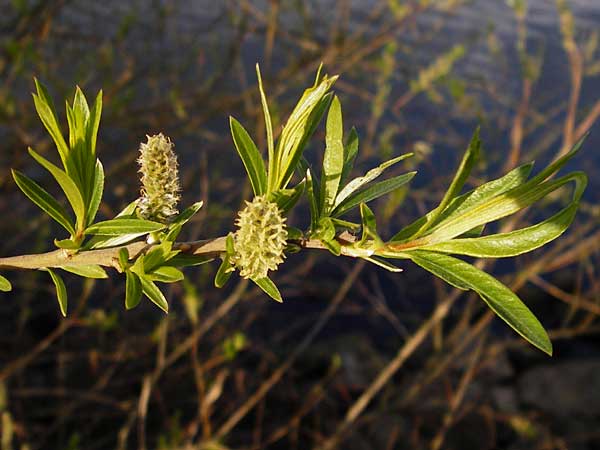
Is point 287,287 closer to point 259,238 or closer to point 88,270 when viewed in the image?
point 88,270

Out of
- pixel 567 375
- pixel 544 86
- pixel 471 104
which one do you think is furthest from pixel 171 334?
pixel 544 86

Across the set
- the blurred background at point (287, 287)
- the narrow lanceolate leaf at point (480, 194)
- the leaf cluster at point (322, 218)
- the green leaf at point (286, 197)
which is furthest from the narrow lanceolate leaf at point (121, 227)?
the blurred background at point (287, 287)

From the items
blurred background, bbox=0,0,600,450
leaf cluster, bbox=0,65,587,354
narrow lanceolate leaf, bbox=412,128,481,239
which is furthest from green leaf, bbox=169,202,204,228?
blurred background, bbox=0,0,600,450

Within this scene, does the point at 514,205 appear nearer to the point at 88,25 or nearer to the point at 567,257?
the point at 567,257

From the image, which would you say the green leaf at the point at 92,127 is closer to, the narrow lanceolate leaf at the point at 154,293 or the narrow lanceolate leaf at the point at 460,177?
the narrow lanceolate leaf at the point at 154,293

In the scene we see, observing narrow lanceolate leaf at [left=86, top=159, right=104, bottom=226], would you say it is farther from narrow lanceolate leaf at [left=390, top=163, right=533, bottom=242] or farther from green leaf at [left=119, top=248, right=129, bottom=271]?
narrow lanceolate leaf at [left=390, top=163, right=533, bottom=242]

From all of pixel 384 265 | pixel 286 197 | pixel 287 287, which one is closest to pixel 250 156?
pixel 286 197

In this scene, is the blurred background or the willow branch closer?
the willow branch
